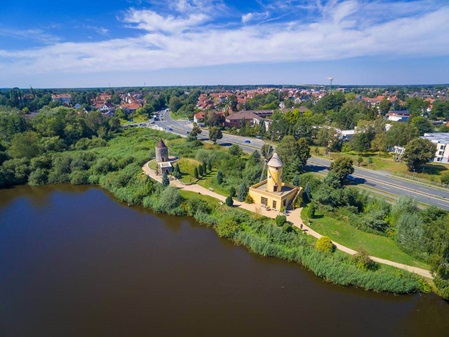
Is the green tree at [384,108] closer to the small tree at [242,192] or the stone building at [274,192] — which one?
the stone building at [274,192]

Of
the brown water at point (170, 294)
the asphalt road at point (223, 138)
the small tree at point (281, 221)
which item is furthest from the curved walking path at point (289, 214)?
the asphalt road at point (223, 138)

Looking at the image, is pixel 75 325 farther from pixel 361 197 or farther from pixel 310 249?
pixel 361 197

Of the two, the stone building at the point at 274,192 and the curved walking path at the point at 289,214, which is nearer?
the curved walking path at the point at 289,214

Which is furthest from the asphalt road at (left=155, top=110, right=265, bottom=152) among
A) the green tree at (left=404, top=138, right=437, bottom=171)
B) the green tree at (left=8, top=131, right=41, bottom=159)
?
the green tree at (left=8, top=131, right=41, bottom=159)

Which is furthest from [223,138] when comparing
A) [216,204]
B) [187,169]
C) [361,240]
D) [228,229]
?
[361,240]

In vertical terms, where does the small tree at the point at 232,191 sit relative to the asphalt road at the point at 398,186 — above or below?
above

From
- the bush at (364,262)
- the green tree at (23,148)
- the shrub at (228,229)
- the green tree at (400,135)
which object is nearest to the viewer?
Result: the bush at (364,262)

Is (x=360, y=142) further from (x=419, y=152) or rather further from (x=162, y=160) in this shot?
(x=162, y=160)
